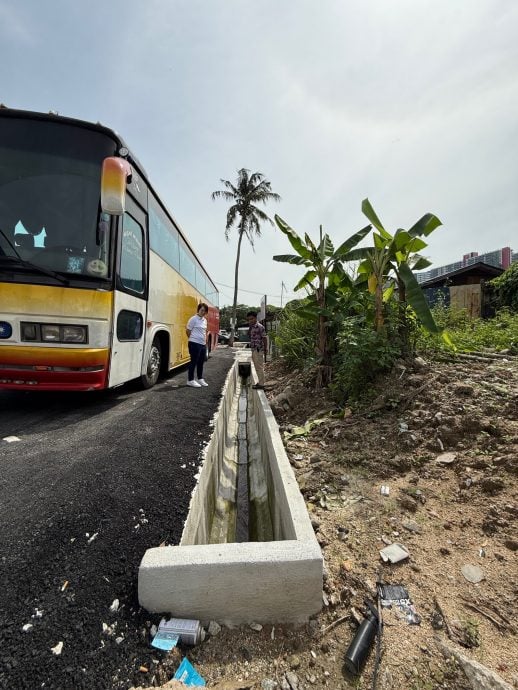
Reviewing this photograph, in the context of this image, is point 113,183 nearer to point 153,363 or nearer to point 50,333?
point 50,333

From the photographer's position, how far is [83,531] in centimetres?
200

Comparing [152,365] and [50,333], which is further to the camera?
[152,365]

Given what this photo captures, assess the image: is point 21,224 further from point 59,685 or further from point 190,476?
point 59,685

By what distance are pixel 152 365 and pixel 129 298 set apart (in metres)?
1.72

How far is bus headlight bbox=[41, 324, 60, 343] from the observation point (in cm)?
359

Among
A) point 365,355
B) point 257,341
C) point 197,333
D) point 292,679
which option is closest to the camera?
point 292,679

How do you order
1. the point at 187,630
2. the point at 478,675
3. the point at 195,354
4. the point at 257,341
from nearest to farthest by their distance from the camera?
the point at 478,675 < the point at 187,630 < the point at 195,354 < the point at 257,341

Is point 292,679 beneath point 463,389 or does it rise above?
beneath

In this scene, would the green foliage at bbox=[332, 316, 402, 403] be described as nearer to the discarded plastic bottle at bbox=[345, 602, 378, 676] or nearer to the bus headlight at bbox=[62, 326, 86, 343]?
the discarded plastic bottle at bbox=[345, 602, 378, 676]

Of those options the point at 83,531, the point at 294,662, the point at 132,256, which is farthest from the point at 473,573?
the point at 132,256

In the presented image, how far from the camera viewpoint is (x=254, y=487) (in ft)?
14.6

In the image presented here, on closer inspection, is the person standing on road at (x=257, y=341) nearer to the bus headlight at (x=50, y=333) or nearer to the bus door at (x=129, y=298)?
the bus door at (x=129, y=298)

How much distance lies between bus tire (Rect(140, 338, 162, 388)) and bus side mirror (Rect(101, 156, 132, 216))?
8.70 feet

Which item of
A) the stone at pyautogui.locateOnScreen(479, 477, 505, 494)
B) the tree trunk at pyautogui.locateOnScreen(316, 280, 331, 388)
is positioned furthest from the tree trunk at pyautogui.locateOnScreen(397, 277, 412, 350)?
the stone at pyautogui.locateOnScreen(479, 477, 505, 494)
